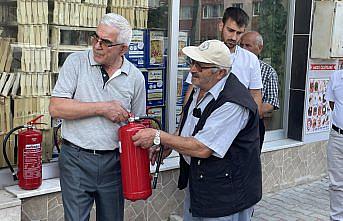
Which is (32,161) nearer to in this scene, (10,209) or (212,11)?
(10,209)

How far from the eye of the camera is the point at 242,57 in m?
3.78

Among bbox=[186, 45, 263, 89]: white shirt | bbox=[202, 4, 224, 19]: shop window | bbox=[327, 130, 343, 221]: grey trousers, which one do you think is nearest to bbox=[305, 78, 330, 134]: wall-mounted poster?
bbox=[327, 130, 343, 221]: grey trousers

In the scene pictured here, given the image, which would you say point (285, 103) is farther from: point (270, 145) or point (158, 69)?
point (158, 69)

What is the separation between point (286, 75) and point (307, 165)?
4.03ft

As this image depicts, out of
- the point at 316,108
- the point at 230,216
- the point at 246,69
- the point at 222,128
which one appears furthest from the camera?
the point at 316,108

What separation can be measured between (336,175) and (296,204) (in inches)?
34.9

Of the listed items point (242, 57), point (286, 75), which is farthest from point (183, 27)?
point (286, 75)

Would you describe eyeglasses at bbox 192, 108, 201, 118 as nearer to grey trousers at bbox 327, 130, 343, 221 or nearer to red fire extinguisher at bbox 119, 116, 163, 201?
red fire extinguisher at bbox 119, 116, 163, 201

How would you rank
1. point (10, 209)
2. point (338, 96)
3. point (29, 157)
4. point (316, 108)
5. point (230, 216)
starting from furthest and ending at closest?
point (316, 108) → point (338, 96) → point (29, 157) → point (10, 209) → point (230, 216)

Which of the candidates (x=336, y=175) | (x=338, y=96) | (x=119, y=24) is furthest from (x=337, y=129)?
(x=119, y=24)

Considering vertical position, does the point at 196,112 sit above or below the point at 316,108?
above

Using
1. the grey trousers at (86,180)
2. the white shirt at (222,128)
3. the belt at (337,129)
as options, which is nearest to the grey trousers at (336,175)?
the belt at (337,129)

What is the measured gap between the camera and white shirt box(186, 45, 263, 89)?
3723 millimetres

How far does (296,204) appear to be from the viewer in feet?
17.3
